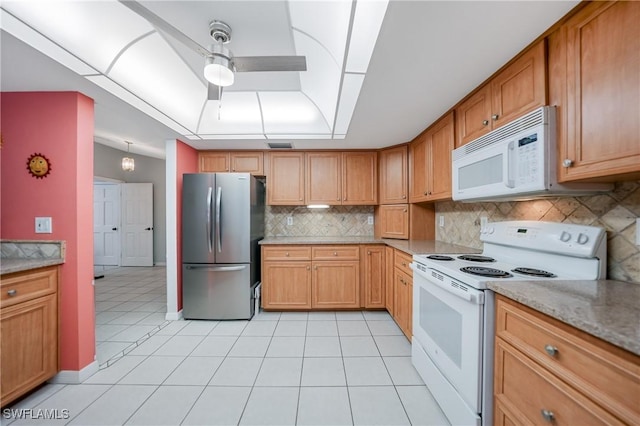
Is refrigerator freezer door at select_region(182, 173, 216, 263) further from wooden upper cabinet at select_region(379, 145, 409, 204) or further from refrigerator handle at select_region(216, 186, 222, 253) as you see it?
wooden upper cabinet at select_region(379, 145, 409, 204)

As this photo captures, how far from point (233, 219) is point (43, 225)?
1.48 meters

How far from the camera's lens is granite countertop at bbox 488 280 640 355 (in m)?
0.69

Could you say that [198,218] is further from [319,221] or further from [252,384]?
[252,384]

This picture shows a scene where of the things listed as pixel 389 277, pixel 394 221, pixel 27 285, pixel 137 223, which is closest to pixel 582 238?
pixel 389 277

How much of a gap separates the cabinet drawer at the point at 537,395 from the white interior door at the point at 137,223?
21.7 ft

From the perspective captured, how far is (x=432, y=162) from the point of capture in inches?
97.5

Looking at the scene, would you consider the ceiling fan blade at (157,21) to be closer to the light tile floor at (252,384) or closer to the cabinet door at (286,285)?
the light tile floor at (252,384)

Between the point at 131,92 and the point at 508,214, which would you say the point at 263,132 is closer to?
the point at 131,92

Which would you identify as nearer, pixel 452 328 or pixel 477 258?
pixel 452 328

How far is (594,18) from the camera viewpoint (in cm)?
103

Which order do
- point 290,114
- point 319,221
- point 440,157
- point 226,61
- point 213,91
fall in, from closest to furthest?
point 226,61 → point 213,91 → point 440,157 → point 290,114 → point 319,221

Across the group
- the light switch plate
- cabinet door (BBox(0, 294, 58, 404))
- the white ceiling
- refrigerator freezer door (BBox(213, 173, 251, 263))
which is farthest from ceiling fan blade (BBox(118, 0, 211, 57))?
cabinet door (BBox(0, 294, 58, 404))

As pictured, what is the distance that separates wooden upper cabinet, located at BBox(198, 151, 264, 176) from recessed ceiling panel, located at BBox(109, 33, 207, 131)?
748 mm

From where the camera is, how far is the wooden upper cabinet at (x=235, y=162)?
3340mm
